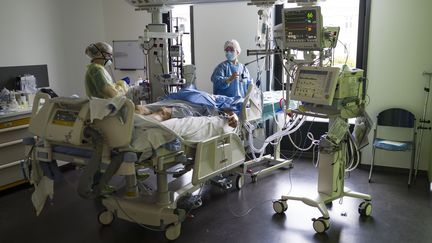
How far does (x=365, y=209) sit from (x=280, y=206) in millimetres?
707

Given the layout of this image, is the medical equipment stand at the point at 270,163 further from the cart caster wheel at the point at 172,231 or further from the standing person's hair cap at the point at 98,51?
the standing person's hair cap at the point at 98,51

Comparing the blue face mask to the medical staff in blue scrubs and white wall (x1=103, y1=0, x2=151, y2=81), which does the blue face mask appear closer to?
the medical staff in blue scrubs

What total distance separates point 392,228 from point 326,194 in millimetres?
559

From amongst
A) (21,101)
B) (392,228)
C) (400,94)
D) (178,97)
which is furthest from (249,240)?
(21,101)

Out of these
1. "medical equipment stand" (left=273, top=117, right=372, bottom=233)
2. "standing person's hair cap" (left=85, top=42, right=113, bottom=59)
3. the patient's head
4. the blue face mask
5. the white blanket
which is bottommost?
"medical equipment stand" (left=273, top=117, right=372, bottom=233)

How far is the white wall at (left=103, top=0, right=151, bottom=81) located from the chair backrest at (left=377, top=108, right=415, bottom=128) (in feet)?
10.6

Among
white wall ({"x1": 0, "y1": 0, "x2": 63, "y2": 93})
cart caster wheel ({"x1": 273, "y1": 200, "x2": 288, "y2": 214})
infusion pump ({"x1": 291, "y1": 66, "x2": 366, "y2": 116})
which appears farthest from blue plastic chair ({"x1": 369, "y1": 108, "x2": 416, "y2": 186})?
white wall ({"x1": 0, "y1": 0, "x2": 63, "y2": 93})

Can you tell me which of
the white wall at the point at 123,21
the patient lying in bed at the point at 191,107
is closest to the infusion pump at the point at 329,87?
the patient lying in bed at the point at 191,107

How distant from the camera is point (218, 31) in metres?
5.18

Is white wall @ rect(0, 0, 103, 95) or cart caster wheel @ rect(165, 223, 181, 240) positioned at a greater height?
white wall @ rect(0, 0, 103, 95)

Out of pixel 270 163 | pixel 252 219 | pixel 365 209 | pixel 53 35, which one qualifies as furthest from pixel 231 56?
pixel 53 35

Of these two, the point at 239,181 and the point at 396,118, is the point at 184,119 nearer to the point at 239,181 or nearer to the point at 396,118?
the point at 239,181

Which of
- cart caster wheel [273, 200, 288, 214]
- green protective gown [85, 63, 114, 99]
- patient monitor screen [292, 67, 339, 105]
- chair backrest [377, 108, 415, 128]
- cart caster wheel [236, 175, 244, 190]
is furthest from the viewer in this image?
chair backrest [377, 108, 415, 128]

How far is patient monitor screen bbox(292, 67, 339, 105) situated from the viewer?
2.96m
